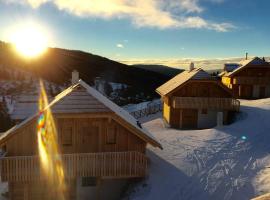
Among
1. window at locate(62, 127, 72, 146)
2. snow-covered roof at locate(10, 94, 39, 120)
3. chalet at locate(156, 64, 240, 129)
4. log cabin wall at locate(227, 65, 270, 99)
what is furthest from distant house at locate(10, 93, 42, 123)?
log cabin wall at locate(227, 65, 270, 99)

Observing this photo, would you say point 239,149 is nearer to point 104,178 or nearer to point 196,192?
point 196,192

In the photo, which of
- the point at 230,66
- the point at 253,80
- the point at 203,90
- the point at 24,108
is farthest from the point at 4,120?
the point at 230,66

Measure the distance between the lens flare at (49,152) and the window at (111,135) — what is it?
3.00 m

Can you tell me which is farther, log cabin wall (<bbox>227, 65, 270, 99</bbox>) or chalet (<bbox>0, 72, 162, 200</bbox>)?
log cabin wall (<bbox>227, 65, 270, 99</bbox>)

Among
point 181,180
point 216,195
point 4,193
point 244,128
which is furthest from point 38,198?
point 244,128

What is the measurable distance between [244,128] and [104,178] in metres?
15.7

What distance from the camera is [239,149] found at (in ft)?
71.9

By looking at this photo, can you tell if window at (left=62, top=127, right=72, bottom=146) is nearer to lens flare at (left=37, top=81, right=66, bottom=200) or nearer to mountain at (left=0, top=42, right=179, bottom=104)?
lens flare at (left=37, top=81, right=66, bottom=200)

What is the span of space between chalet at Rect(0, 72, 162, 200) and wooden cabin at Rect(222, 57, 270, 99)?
3045cm


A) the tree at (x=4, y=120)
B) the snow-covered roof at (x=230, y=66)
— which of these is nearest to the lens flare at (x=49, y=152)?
Answer: the tree at (x=4, y=120)

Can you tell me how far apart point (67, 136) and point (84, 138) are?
99 cm

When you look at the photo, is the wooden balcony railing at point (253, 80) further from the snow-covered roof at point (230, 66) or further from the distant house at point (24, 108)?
the distant house at point (24, 108)

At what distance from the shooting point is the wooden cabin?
142 ft

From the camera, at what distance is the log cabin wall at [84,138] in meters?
16.2
